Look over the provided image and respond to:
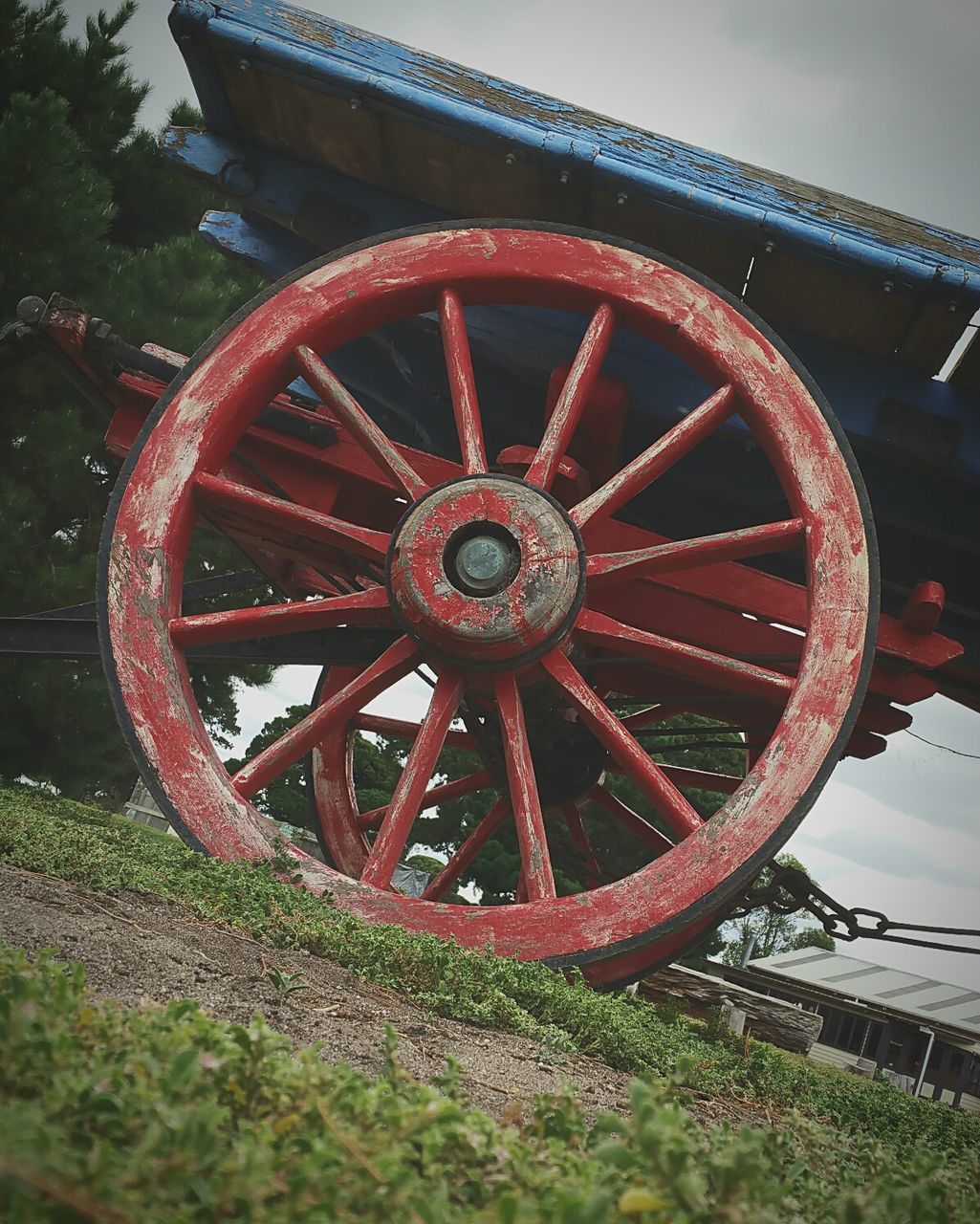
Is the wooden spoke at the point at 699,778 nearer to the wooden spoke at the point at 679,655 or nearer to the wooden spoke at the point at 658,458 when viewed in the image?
the wooden spoke at the point at 679,655

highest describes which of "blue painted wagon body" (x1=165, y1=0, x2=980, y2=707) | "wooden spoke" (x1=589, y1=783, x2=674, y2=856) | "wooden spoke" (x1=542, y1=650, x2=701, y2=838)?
"blue painted wagon body" (x1=165, y1=0, x2=980, y2=707)

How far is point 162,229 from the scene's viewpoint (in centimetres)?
822

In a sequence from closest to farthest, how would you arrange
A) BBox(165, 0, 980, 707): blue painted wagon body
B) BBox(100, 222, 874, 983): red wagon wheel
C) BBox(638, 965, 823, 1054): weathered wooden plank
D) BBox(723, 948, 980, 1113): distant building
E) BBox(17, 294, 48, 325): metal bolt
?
BBox(100, 222, 874, 983): red wagon wheel, BBox(165, 0, 980, 707): blue painted wagon body, BBox(17, 294, 48, 325): metal bolt, BBox(638, 965, 823, 1054): weathered wooden plank, BBox(723, 948, 980, 1113): distant building

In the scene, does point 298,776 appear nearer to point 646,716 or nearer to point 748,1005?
point 748,1005

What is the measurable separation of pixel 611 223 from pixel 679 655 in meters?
1.75

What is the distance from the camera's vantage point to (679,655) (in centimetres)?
287

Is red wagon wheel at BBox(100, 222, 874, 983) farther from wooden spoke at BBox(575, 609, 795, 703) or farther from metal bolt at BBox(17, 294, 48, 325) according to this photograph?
metal bolt at BBox(17, 294, 48, 325)

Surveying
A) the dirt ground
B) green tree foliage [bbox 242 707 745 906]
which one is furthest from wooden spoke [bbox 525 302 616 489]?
green tree foliage [bbox 242 707 745 906]

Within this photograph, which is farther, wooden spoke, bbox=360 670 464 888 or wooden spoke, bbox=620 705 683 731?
wooden spoke, bbox=620 705 683 731

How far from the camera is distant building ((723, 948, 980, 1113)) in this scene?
47.9 ft

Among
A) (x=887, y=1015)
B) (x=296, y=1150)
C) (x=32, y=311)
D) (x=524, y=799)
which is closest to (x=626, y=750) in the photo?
(x=524, y=799)

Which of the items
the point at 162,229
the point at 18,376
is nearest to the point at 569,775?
the point at 18,376

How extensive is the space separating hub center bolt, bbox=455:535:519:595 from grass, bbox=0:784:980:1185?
990 mm

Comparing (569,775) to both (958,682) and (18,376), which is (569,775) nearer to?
(958,682)
